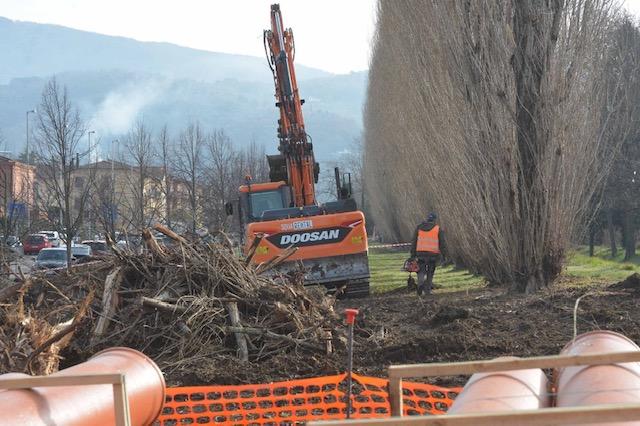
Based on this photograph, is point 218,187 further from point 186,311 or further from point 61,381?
point 61,381

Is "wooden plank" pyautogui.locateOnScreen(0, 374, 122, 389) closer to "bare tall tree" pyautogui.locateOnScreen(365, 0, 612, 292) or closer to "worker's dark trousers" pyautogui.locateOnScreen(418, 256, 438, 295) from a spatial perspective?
"bare tall tree" pyautogui.locateOnScreen(365, 0, 612, 292)

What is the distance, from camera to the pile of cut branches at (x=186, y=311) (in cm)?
888

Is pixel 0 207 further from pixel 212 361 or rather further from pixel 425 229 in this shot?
pixel 212 361

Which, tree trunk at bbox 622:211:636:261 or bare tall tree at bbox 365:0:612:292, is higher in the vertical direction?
bare tall tree at bbox 365:0:612:292

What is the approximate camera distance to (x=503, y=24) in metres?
14.7

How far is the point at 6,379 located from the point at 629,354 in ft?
9.50

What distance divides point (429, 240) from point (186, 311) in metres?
7.65

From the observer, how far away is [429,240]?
15.7 meters

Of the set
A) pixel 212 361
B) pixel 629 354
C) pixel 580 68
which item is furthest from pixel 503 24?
pixel 629 354

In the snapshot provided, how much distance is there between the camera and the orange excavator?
15078 millimetres

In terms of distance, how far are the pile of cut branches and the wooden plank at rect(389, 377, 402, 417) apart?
501cm

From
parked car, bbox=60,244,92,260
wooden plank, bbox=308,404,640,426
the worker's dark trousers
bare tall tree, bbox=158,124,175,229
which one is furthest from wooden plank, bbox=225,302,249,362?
parked car, bbox=60,244,92,260

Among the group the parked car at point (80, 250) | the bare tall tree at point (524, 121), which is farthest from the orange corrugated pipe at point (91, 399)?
the parked car at point (80, 250)

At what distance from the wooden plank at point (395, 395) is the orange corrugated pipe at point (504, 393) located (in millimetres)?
267
